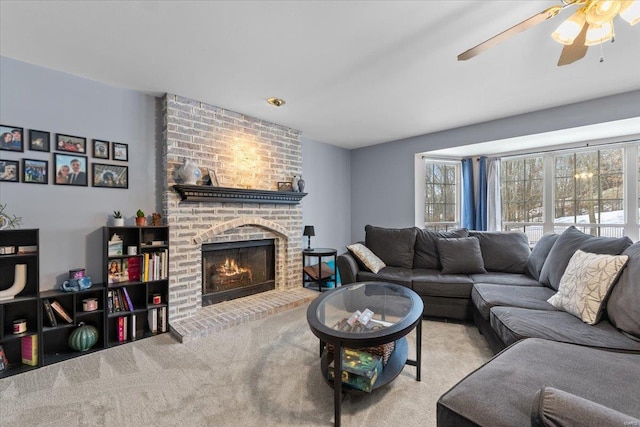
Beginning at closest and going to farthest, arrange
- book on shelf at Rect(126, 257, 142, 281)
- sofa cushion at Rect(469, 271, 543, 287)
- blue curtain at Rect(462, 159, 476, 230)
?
book on shelf at Rect(126, 257, 142, 281) → sofa cushion at Rect(469, 271, 543, 287) → blue curtain at Rect(462, 159, 476, 230)

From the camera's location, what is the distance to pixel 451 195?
480 centimetres

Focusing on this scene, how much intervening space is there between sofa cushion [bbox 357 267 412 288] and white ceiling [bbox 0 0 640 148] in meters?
1.96

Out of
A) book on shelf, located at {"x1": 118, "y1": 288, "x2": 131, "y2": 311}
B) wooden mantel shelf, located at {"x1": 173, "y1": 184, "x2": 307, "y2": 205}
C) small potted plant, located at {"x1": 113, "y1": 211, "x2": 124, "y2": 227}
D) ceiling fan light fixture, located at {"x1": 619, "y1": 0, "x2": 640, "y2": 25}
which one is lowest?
book on shelf, located at {"x1": 118, "y1": 288, "x2": 131, "y2": 311}

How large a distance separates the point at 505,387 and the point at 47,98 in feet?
12.1

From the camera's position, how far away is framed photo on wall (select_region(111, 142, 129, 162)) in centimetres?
265

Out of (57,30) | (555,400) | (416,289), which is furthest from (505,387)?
(57,30)

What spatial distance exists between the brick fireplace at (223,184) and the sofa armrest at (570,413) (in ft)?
9.71

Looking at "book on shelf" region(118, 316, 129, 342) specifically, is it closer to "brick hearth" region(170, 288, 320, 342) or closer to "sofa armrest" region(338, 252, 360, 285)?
"brick hearth" region(170, 288, 320, 342)

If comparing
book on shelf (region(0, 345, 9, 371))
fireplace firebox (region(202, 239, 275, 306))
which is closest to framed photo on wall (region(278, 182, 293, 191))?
fireplace firebox (region(202, 239, 275, 306))

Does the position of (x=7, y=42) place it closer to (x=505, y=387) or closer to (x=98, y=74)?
(x=98, y=74)

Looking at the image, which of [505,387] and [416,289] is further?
[416,289]

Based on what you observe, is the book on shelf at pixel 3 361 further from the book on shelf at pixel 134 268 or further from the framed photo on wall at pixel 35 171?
the framed photo on wall at pixel 35 171

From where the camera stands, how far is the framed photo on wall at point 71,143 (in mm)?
2372

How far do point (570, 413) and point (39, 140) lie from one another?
349cm
